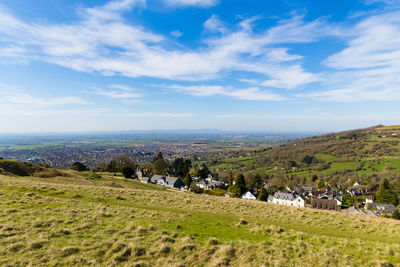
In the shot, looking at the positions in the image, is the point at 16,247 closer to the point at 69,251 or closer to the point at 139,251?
the point at 69,251

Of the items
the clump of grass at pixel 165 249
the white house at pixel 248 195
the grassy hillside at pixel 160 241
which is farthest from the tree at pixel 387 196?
the clump of grass at pixel 165 249

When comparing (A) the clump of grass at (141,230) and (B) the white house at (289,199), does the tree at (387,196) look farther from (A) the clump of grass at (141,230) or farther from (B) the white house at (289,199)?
(A) the clump of grass at (141,230)

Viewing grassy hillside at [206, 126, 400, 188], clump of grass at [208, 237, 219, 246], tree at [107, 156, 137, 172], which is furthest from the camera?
grassy hillside at [206, 126, 400, 188]

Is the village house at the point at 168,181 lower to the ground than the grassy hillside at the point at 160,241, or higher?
lower

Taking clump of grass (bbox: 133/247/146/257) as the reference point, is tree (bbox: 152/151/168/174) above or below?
below

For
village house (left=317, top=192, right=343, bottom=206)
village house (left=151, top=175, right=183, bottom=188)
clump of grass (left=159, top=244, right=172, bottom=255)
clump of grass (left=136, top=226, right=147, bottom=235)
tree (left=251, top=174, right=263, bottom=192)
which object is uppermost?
clump of grass (left=159, top=244, right=172, bottom=255)

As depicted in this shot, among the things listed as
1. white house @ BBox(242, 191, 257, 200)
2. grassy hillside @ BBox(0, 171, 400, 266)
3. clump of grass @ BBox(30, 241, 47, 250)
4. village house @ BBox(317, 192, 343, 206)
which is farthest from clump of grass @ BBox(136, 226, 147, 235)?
village house @ BBox(317, 192, 343, 206)

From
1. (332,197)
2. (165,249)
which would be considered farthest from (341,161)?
(165,249)

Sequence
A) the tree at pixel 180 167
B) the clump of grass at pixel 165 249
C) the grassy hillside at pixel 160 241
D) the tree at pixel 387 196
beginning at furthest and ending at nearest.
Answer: the tree at pixel 180 167
the tree at pixel 387 196
the clump of grass at pixel 165 249
the grassy hillside at pixel 160 241

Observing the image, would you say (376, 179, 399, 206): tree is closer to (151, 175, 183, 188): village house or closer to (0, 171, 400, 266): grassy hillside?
(151, 175, 183, 188): village house

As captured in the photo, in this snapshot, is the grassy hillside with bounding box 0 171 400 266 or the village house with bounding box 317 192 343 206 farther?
the village house with bounding box 317 192 343 206

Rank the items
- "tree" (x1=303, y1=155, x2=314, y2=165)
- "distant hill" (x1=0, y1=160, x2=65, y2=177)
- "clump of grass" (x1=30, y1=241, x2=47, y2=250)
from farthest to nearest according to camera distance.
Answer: "tree" (x1=303, y1=155, x2=314, y2=165) → "distant hill" (x1=0, y1=160, x2=65, y2=177) → "clump of grass" (x1=30, y1=241, x2=47, y2=250)

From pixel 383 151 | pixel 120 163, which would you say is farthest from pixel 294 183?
pixel 120 163

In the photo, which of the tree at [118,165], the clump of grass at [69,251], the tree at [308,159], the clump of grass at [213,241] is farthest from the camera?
the tree at [308,159]
